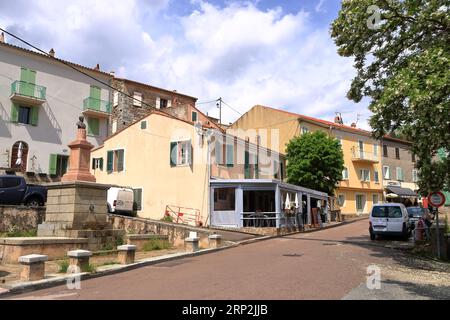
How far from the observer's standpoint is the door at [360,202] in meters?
47.2

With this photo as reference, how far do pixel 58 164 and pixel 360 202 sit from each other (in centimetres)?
3121

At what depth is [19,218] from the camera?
18.4m

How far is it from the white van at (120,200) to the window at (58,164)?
27.4 ft

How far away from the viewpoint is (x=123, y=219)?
21922 millimetres

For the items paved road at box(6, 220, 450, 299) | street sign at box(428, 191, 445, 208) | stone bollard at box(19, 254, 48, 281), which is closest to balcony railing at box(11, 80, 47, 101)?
paved road at box(6, 220, 450, 299)

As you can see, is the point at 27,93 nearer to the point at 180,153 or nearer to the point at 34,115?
the point at 34,115

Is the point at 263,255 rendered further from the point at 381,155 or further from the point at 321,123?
the point at 381,155

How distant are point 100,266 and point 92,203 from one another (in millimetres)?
4507

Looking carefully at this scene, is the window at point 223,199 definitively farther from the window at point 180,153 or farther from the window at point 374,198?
the window at point 374,198

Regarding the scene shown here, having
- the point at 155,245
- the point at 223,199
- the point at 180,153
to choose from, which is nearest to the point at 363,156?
the point at 223,199

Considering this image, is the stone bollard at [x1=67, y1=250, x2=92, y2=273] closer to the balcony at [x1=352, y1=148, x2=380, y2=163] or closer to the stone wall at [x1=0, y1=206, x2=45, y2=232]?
the stone wall at [x1=0, y1=206, x2=45, y2=232]

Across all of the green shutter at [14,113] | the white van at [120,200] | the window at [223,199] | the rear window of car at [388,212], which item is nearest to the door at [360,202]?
the window at [223,199]
